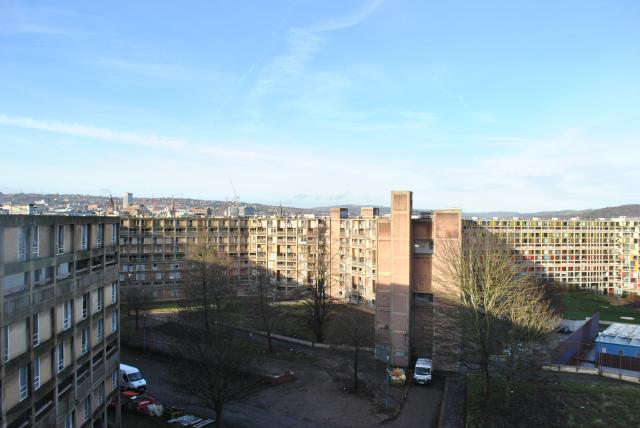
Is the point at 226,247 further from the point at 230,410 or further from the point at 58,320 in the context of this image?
the point at 58,320

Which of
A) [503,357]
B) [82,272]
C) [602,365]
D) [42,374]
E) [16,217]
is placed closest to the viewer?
[16,217]

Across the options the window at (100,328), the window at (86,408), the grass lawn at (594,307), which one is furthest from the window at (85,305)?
the grass lawn at (594,307)

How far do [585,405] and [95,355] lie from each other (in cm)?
2491

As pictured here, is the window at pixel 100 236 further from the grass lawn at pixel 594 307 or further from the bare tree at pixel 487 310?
the grass lawn at pixel 594 307

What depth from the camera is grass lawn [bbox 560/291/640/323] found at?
2249 inches

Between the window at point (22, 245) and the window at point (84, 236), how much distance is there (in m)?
4.34

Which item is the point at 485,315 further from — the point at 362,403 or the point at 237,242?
the point at 237,242

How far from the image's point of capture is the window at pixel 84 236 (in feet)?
70.3

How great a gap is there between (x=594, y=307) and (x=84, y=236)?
2499 inches

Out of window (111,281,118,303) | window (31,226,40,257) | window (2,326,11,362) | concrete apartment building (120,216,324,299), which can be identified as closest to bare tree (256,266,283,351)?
concrete apartment building (120,216,324,299)

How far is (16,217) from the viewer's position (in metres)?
16.2

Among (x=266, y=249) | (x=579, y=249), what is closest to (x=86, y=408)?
(x=266, y=249)

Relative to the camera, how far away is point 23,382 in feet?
54.4

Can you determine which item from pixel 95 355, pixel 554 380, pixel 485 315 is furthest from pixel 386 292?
pixel 95 355
